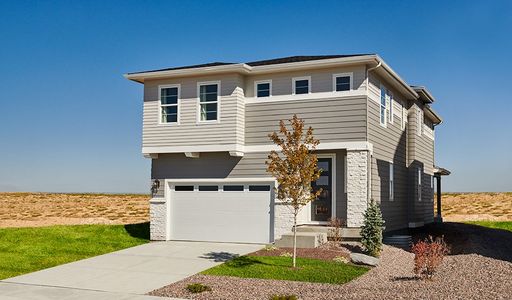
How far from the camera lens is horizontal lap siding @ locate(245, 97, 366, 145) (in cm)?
1909

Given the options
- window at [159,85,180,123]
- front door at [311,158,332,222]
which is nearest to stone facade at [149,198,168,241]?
window at [159,85,180,123]

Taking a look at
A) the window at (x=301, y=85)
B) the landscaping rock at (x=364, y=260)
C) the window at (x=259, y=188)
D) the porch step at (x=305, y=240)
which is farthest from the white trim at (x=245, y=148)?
the landscaping rock at (x=364, y=260)

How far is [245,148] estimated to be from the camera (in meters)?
20.6

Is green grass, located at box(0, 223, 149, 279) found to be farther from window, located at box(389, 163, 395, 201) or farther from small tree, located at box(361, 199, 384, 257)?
window, located at box(389, 163, 395, 201)

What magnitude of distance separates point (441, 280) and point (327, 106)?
27.0ft

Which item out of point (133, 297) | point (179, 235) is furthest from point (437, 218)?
point (133, 297)

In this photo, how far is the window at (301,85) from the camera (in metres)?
19.9

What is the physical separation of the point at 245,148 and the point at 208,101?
88.8 inches

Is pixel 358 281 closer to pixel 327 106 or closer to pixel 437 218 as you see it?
pixel 327 106

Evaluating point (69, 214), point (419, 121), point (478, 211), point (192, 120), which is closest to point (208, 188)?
point (192, 120)

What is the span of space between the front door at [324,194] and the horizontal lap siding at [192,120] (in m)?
3.17

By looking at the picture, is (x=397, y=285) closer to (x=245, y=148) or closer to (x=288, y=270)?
(x=288, y=270)

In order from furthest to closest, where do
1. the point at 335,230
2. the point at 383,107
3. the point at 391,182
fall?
the point at 391,182 → the point at 383,107 → the point at 335,230

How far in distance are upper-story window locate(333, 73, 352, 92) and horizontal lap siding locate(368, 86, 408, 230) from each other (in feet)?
3.09
